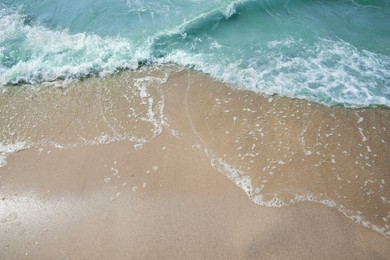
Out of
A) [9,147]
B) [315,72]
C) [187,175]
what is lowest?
[187,175]

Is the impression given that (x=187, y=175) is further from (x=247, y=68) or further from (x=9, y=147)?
(x=9, y=147)

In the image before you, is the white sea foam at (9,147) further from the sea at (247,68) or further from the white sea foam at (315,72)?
the white sea foam at (315,72)

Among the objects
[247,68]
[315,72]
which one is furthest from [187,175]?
[315,72]

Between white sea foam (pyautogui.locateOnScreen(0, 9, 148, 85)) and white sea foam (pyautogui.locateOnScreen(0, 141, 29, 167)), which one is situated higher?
white sea foam (pyautogui.locateOnScreen(0, 9, 148, 85))

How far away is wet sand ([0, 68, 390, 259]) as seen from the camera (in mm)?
4789

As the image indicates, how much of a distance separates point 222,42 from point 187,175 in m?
4.26

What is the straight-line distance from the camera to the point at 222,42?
8.40 metres

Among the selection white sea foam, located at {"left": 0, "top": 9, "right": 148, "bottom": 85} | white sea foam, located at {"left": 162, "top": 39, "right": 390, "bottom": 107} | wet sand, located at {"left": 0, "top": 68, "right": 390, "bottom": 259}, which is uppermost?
white sea foam, located at {"left": 0, "top": 9, "right": 148, "bottom": 85}

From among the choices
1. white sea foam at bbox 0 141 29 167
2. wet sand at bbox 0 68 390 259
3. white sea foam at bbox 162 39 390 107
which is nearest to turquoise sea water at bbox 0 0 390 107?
white sea foam at bbox 162 39 390 107

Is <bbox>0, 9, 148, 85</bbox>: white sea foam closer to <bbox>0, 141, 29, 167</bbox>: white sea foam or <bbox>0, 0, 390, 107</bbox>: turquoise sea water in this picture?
<bbox>0, 0, 390, 107</bbox>: turquoise sea water

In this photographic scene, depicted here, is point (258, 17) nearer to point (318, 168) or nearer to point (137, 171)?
point (318, 168)

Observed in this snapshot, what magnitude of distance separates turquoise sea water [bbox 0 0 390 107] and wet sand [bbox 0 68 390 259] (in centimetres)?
64

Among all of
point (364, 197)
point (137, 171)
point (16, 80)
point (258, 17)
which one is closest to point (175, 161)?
point (137, 171)

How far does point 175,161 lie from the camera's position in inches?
227
